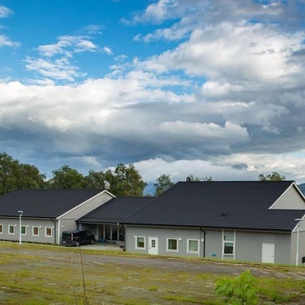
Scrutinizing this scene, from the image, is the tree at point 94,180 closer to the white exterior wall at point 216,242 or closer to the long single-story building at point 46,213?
the long single-story building at point 46,213

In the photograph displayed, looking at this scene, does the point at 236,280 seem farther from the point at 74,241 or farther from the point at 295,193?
the point at 74,241

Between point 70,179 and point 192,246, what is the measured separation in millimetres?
43240

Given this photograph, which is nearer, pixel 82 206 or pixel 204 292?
→ pixel 204 292

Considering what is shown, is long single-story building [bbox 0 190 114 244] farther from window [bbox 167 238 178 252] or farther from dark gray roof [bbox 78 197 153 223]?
window [bbox 167 238 178 252]

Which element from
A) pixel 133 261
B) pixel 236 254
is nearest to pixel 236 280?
pixel 133 261

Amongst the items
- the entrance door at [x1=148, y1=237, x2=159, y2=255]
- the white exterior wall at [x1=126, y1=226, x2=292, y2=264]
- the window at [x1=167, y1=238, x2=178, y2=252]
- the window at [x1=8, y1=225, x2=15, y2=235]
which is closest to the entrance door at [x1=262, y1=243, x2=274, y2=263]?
the white exterior wall at [x1=126, y1=226, x2=292, y2=264]

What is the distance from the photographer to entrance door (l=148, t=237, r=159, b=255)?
35188 millimetres

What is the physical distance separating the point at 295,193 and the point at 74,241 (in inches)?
751

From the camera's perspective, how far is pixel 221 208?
35031 mm

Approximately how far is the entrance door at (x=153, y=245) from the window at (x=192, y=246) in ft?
8.60

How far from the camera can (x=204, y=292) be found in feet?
42.4

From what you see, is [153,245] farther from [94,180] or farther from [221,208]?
[94,180]

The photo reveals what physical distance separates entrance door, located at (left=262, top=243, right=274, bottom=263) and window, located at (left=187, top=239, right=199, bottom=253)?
490 centimetres

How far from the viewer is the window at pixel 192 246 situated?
3331 centimetres
